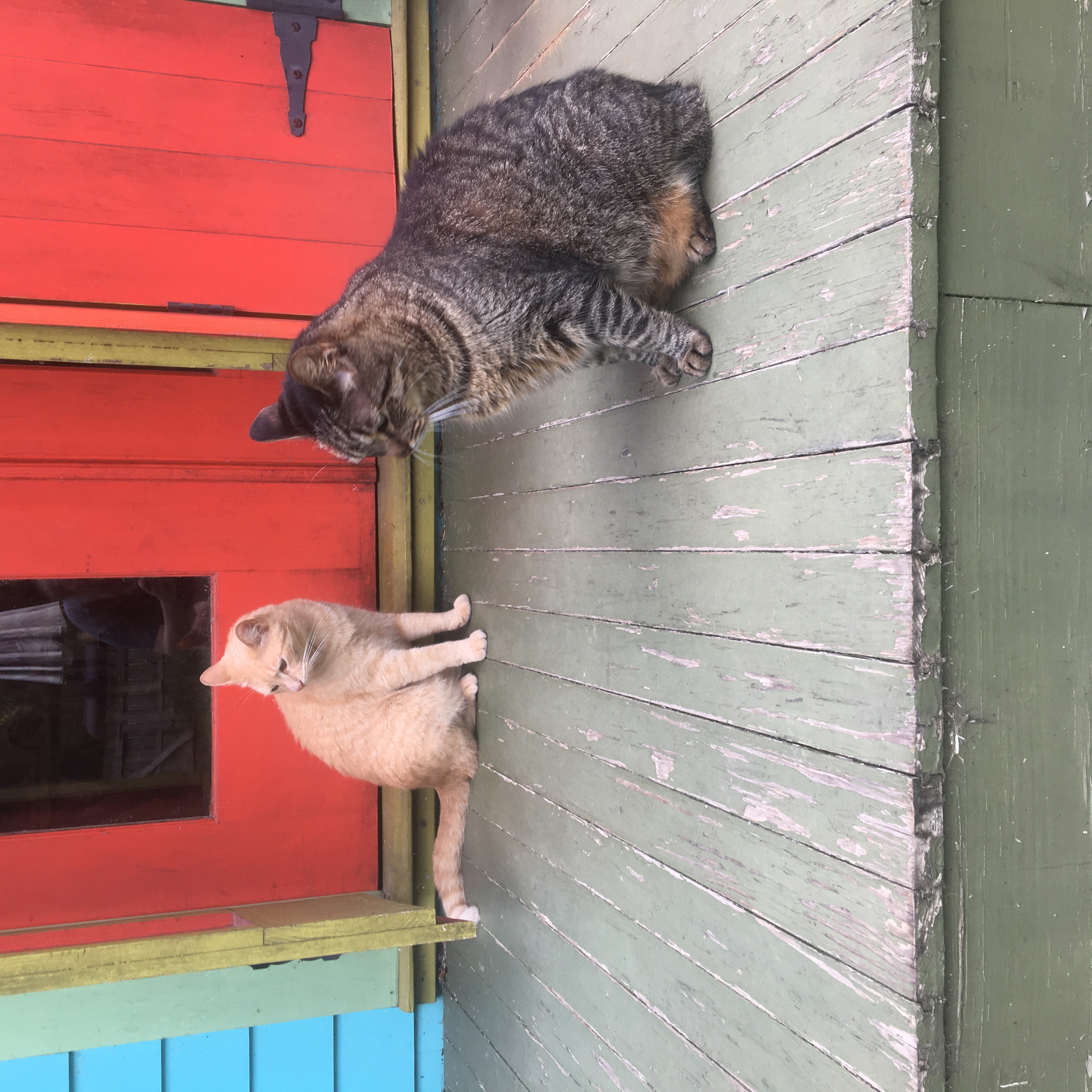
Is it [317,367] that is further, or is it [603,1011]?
[603,1011]

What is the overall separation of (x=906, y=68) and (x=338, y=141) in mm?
1666

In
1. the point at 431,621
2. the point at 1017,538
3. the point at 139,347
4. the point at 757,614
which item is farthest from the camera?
the point at 431,621

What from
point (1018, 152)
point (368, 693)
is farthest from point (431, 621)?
point (1018, 152)

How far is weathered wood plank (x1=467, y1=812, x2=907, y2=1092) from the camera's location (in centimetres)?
111

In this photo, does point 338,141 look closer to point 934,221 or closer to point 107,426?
point 107,426

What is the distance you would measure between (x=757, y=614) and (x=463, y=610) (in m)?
1.30

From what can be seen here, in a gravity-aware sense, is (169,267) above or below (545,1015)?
above

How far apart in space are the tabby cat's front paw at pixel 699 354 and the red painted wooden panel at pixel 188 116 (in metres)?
1.35

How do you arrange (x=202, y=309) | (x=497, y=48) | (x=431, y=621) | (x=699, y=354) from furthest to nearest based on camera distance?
→ (x=431, y=621), (x=497, y=48), (x=202, y=309), (x=699, y=354)

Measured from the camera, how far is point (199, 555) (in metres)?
2.26

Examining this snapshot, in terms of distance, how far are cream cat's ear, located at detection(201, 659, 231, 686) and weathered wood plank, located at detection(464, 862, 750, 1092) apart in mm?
891

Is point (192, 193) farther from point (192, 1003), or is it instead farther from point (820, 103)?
point (192, 1003)

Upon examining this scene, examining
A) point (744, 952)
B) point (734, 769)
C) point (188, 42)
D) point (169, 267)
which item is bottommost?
point (744, 952)

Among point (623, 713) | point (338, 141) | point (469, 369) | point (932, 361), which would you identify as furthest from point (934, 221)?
point (338, 141)
